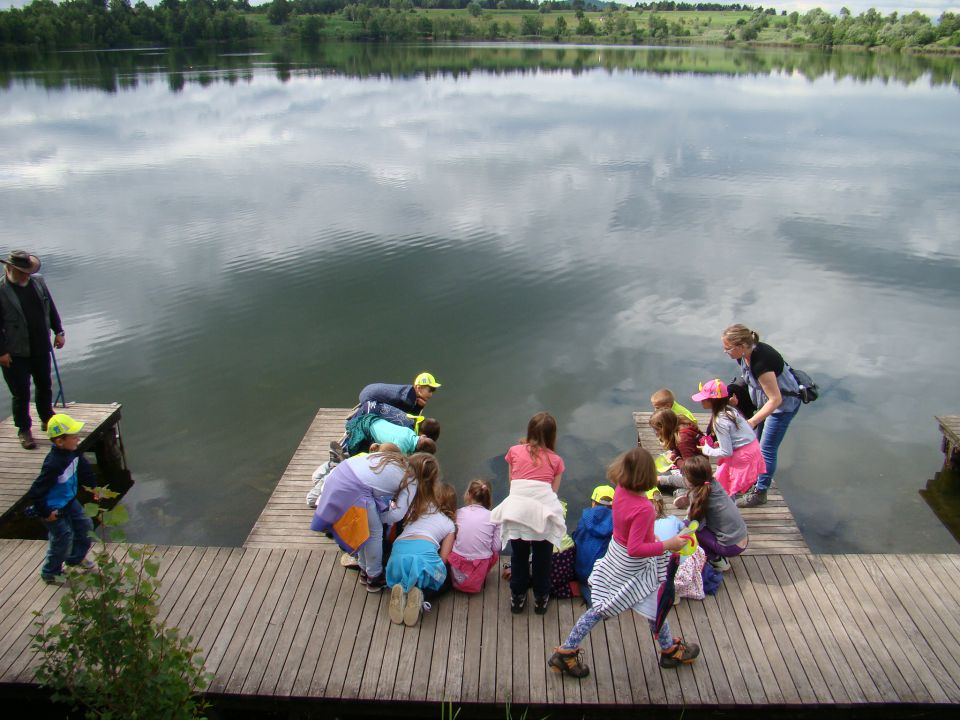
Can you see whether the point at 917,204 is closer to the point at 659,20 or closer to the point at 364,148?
the point at 364,148

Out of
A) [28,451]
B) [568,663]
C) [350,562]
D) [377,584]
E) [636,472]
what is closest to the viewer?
[636,472]

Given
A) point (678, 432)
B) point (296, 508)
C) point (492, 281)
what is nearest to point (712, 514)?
point (678, 432)

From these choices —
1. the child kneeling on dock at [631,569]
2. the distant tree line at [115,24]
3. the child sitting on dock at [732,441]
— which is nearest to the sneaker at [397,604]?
the child kneeling on dock at [631,569]

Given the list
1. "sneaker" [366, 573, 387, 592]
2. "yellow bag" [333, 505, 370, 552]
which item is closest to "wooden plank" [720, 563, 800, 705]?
"sneaker" [366, 573, 387, 592]

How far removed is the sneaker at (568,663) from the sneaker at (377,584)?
1.42 metres

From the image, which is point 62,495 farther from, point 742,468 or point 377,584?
point 742,468

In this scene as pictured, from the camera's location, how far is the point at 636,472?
13.6 feet

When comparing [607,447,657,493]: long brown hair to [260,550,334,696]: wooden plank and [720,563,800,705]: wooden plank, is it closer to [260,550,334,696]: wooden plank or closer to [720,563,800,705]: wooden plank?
[720,563,800,705]: wooden plank

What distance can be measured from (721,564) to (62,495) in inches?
200

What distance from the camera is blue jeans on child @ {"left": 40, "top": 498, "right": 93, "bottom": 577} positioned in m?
5.37

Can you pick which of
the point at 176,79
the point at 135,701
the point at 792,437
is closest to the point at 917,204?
the point at 792,437

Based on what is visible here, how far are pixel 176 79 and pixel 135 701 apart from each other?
5376cm

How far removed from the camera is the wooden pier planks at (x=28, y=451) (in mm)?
6992

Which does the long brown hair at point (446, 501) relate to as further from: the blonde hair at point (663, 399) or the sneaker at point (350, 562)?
the blonde hair at point (663, 399)
